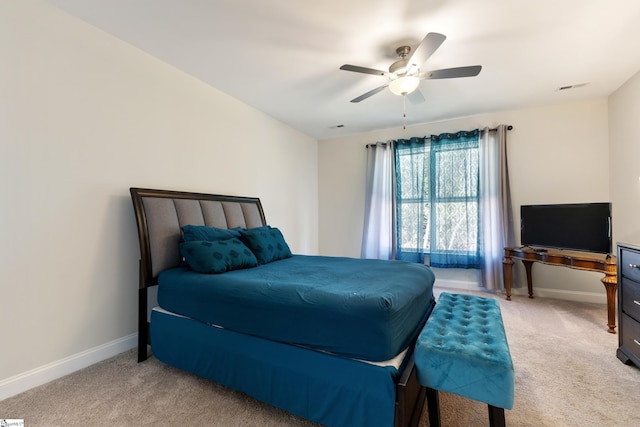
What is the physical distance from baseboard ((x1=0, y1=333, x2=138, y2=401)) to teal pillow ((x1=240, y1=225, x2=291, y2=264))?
4.15 ft

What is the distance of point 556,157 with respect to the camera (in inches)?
147

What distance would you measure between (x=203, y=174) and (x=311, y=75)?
5.31 ft

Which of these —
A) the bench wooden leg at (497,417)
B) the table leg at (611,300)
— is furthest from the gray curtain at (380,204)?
the bench wooden leg at (497,417)

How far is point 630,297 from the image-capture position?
2066 millimetres

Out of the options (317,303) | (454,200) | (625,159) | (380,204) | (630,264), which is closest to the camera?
(317,303)

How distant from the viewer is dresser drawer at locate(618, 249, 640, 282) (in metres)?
1.97

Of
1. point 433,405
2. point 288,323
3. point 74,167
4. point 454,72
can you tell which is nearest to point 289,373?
point 288,323

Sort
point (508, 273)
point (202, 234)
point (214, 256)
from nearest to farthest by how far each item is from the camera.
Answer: point (214, 256), point (202, 234), point (508, 273)

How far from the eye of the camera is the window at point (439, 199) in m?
4.10

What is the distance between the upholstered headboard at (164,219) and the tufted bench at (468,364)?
2.09m

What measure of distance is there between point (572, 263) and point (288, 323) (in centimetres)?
327

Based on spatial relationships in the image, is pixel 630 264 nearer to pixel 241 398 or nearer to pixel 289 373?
pixel 289 373

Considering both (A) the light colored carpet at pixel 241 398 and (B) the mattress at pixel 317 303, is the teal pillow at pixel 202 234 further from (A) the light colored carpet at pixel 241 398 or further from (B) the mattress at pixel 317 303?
(A) the light colored carpet at pixel 241 398

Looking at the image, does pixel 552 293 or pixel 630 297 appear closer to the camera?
pixel 630 297
